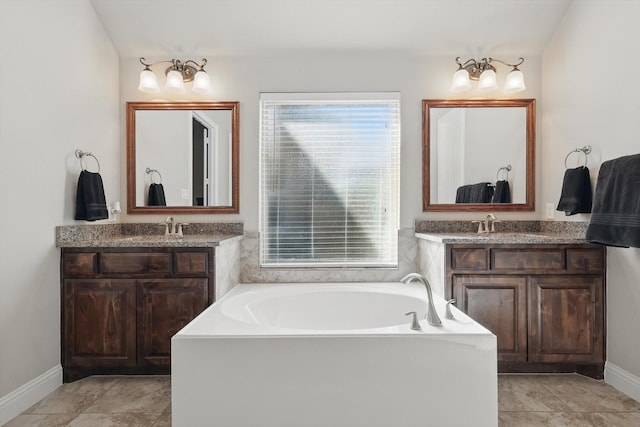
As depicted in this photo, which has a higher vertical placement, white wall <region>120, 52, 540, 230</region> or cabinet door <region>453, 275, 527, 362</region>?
white wall <region>120, 52, 540, 230</region>

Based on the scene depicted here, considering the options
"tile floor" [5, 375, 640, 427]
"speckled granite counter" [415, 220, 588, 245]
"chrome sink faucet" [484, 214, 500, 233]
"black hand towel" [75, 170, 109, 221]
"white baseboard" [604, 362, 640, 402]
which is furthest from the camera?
"chrome sink faucet" [484, 214, 500, 233]

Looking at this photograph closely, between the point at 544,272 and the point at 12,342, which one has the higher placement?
the point at 544,272

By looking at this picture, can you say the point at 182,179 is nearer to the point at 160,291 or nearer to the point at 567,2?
the point at 160,291

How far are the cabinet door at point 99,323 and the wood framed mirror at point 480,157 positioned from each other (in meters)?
2.22

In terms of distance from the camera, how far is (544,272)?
2330 mm

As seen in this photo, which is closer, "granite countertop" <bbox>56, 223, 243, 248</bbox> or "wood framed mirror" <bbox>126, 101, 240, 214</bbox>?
"granite countertop" <bbox>56, 223, 243, 248</bbox>

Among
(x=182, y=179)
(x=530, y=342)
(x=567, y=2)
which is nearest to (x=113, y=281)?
(x=182, y=179)

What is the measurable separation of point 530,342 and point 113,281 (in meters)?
2.62

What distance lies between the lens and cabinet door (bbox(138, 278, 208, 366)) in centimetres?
231

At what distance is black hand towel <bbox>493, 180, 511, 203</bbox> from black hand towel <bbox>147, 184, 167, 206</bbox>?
2621 millimetres

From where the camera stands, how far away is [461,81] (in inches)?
109

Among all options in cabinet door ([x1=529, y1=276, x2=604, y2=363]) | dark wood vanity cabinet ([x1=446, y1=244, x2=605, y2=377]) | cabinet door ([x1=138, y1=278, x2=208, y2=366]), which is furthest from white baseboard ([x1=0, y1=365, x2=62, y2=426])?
cabinet door ([x1=529, y1=276, x2=604, y2=363])

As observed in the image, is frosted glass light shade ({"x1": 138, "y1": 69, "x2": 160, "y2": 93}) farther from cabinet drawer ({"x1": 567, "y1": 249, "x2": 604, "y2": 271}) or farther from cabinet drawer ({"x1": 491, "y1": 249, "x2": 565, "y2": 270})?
cabinet drawer ({"x1": 567, "y1": 249, "x2": 604, "y2": 271})

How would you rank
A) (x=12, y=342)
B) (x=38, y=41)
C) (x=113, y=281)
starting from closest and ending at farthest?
(x=12, y=342)
(x=38, y=41)
(x=113, y=281)
